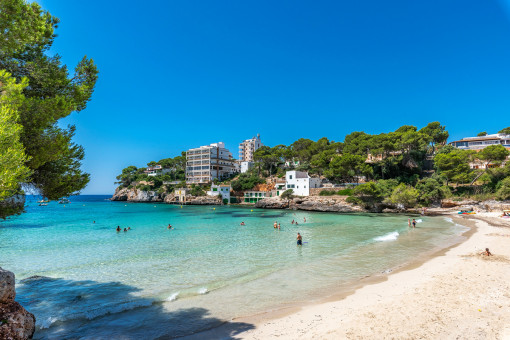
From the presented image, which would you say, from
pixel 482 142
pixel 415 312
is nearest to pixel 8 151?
pixel 415 312

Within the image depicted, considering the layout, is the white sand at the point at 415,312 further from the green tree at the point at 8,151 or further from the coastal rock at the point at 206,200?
the coastal rock at the point at 206,200

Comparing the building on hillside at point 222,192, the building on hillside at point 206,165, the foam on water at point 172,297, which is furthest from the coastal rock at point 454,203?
the building on hillside at point 206,165

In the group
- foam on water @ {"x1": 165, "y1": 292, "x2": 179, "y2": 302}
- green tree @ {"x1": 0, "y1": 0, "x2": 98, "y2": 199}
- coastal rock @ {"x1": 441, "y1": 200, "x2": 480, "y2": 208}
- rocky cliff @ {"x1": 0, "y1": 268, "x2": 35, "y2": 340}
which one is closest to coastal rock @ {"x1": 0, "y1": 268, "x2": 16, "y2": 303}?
rocky cliff @ {"x1": 0, "y1": 268, "x2": 35, "y2": 340}

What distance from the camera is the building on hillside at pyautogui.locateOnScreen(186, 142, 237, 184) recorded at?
9425cm

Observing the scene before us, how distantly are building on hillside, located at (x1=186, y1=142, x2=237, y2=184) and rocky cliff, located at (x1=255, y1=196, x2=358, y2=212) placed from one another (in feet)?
98.8

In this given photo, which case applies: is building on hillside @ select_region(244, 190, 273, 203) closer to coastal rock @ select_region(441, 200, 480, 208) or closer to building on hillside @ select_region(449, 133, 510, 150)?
coastal rock @ select_region(441, 200, 480, 208)

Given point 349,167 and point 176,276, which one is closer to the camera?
point 176,276

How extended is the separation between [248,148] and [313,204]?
84.0m

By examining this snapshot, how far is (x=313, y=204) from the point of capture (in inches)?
2404

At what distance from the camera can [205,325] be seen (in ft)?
25.9

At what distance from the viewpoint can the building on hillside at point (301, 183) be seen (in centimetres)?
6556

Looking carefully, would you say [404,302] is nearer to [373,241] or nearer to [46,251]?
[373,241]

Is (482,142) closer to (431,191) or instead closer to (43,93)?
(431,191)

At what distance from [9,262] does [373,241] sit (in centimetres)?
2767
